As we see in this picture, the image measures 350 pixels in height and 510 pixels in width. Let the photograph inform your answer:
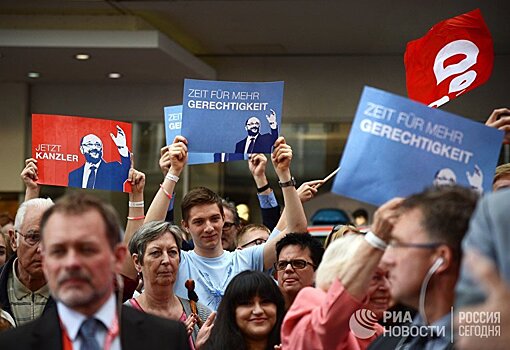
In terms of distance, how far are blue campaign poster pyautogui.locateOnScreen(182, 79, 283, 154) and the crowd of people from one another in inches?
5.8

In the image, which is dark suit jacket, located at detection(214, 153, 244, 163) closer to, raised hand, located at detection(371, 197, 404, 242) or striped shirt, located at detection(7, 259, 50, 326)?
striped shirt, located at detection(7, 259, 50, 326)

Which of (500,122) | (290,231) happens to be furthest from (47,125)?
(500,122)

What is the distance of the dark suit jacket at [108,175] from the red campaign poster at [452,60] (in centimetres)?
182

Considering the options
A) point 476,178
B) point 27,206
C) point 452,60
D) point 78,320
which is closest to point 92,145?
point 27,206

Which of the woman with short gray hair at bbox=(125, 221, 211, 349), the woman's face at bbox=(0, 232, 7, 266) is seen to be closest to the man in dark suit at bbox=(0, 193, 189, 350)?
the woman with short gray hair at bbox=(125, 221, 211, 349)

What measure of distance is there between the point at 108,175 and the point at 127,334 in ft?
10.4

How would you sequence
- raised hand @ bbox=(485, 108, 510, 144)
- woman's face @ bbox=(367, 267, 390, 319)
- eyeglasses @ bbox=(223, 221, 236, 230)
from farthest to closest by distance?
eyeglasses @ bbox=(223, 221, 236, 230), woman's face @ bbox=(367, 267, 390, 319), raised hand @ bbox=(485, 108, 510, 144)

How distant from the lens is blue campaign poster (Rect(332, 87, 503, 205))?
11.0 feet

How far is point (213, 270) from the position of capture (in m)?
5.76

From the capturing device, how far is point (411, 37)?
46.6 feet

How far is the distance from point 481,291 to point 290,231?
11.2 ft

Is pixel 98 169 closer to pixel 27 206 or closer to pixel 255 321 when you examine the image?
pixel 27 206

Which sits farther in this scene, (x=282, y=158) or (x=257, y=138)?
(x=257, y=138)

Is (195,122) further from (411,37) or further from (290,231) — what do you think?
(411,37)
